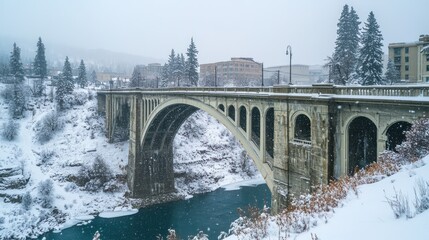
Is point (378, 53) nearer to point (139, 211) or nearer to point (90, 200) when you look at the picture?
point (139, 211)

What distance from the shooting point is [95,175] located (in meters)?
48.4

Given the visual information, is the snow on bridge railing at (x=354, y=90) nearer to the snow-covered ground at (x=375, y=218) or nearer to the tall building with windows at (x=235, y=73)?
the snow-covered ground at (x=375, y=218)

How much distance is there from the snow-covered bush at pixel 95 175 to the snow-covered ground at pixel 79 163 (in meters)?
0.86

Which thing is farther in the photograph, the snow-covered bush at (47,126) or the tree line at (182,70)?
the tree line at (182,70)

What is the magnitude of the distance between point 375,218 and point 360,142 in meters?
10.1

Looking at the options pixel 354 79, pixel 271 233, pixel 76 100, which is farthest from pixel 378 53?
pixel 76 100

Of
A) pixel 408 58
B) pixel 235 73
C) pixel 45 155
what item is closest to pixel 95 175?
pixel 45 155

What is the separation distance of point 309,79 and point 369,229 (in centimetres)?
13459

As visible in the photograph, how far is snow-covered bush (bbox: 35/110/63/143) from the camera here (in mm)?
56188

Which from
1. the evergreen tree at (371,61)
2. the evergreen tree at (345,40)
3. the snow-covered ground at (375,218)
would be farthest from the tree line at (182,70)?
the snow-covered ground at (375,218)

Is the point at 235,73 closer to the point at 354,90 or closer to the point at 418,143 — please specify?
the point at 354,90

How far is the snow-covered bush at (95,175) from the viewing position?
47062 mm

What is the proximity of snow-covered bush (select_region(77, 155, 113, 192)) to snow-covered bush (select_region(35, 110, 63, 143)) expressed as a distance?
11.7m

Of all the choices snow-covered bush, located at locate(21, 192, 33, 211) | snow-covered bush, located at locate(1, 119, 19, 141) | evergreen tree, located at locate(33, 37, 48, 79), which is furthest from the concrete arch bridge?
evergreen tree, located at locate(33, 37, 48, 79)
